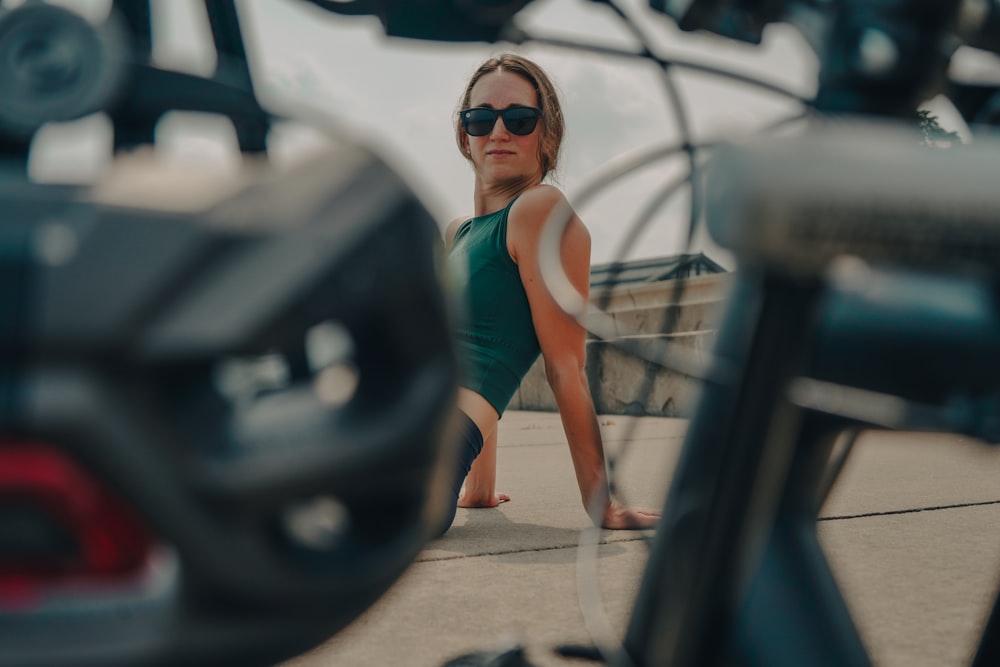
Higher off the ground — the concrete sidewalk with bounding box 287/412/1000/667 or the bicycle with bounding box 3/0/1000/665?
the bicycle with bounding box 3/0/1000/665

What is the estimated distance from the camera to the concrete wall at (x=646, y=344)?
1.29 m

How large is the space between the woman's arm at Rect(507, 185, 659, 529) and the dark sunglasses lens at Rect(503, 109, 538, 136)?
35 cm

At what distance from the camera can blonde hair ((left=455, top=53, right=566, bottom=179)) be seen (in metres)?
3.09

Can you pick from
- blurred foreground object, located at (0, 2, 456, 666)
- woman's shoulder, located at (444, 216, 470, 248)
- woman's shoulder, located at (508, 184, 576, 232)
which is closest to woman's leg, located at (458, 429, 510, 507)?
woman's shoulder, located at (444, 216, 470, 248)

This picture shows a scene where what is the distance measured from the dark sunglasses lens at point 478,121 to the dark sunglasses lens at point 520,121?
0.05 m

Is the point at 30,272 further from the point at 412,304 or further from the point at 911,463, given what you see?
the point at 911,463

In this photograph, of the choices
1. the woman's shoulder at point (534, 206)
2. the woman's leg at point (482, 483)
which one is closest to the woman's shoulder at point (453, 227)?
the woman's shoulder at point (534, 206)

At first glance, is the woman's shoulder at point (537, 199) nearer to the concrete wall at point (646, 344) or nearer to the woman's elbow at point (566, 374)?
the concrete wall at point (646, 344)

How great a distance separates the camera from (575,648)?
1623mm

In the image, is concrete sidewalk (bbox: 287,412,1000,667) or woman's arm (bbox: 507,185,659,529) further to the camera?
woman's arm (bbox: 507,185,659,529)

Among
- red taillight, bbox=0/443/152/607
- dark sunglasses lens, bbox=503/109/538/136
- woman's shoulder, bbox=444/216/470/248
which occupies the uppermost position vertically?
red taillight, bbox=0/443/152/607

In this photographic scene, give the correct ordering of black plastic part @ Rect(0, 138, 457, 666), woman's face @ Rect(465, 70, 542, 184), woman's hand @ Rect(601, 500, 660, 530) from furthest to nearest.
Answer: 1. woman's face @ Rect(465, 70, 542, 184)
2. woman's hand @ Rect(601, 500, 660, 530)
3. black plastic part @ Rect(0, 138, 457, 666)

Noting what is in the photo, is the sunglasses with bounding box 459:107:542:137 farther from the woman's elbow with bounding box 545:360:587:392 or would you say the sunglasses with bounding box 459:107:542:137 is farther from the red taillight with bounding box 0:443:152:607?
the red taillight with bounding box 0:443:152:607

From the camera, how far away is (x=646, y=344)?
100 centimetres
